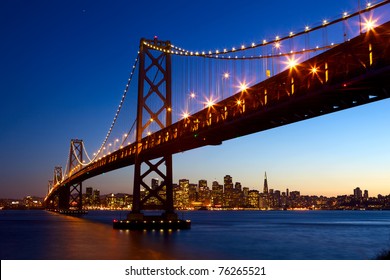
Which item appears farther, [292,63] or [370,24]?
[292,63]

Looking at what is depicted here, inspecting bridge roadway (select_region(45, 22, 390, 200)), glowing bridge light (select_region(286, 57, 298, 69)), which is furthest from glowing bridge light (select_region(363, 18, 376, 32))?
glowing bridge light (select_region(286, 57, 298, 69))

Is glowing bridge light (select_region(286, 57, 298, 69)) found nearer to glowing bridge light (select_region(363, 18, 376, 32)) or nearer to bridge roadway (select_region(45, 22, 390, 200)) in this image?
bridge roadway (select_region(45, 22, 390, 200))

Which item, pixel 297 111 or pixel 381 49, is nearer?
pixel 381 49

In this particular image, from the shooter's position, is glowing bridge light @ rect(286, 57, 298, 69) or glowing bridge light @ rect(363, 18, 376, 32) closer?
glowing bridge light @ rect(363, 18, 376, 32)

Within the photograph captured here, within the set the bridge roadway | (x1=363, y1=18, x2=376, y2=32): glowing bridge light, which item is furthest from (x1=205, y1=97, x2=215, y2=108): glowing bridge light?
(x1=363, y1=18, x2=376, y2=32): glowing bridge light

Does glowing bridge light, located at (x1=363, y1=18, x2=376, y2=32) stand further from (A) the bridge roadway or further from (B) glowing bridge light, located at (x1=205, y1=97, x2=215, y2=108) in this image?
(B) glowing bridge light, located at (x1=205, y1=97, x2=215, y2=108)

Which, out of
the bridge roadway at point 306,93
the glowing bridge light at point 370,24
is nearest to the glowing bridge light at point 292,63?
the bridge roadway at point 306,93

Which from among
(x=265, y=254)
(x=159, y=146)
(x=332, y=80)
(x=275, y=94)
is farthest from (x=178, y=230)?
(x=332, y=80)

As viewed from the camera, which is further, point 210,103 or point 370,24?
point 210,103
